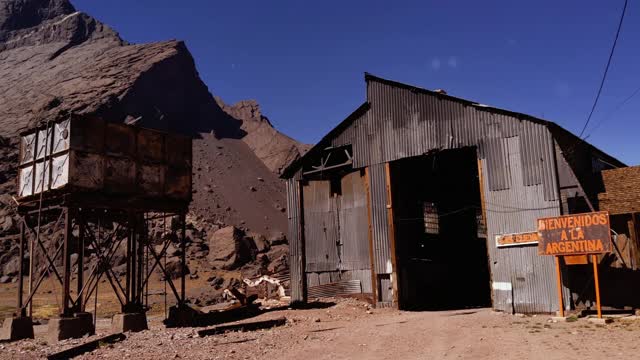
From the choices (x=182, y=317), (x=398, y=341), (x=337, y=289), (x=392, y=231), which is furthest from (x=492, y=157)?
(x=182, y=317)

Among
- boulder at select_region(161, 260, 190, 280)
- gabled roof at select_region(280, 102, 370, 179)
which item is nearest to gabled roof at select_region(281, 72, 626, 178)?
gabled roof at select_region(280, 102, 370, 179)

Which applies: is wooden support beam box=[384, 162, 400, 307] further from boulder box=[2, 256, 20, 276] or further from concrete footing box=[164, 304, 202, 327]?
boulder box=[2, 256, 20, 276]

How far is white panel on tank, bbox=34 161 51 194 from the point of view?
2119cm

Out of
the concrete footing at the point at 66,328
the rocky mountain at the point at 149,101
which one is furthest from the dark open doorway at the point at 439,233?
the rocky mountain at the point at 149,101

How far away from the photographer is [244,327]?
20.0m

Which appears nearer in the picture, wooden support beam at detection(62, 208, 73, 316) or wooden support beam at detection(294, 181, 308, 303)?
wooden support beam at detection(62, 208, 73, 316)

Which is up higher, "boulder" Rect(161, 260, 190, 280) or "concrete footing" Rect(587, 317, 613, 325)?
"boulder" Rect(161, 260, 190, 280)

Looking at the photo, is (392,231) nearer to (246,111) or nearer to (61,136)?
(61,136)

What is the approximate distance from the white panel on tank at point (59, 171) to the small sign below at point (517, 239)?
55.8 feet

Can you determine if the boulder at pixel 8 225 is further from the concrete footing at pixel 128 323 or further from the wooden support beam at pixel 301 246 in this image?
the concrete footing at pixel 128 323

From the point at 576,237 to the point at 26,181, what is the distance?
21360mm

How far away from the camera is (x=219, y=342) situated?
16.9 metres

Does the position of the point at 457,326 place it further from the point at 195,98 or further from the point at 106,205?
the point at 195,98

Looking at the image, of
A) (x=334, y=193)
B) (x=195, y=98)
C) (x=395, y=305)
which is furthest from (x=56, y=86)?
(x=395, y=305)
